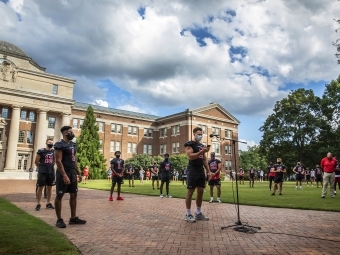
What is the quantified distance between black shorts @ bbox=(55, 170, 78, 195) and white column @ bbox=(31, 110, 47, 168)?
142 feet

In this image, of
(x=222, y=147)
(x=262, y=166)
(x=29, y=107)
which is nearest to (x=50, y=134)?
(x=29, y=107)

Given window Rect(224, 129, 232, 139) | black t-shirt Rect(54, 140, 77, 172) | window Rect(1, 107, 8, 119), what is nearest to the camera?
black t-shirt Rect(54, 140, 77, 172)

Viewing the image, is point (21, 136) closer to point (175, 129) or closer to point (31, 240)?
point (175, 129)

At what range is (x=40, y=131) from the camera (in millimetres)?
46500

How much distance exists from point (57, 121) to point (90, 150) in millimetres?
10053

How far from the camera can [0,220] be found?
21.4 feet

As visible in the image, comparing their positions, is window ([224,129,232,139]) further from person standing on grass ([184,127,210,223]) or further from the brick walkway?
person standing on grass ([184,127,210,223])

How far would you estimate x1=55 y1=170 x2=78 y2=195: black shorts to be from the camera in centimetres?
656

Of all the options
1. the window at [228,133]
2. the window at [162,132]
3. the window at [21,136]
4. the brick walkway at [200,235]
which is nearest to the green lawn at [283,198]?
the brick walkway at [200,235]

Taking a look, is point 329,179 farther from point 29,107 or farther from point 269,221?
point 29,107

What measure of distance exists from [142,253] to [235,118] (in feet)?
201

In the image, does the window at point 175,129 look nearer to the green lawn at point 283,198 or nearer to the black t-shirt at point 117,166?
the green lawn at point 283,198

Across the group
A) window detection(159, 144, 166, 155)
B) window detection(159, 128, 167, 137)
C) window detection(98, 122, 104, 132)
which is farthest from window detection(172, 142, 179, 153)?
window detection(98, 122, 104, 132)

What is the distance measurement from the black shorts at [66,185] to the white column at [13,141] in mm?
42154
